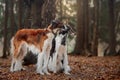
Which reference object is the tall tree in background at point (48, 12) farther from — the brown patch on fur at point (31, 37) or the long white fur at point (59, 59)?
the long white fur at point (59, 59)

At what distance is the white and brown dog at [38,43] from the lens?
11.3 meters

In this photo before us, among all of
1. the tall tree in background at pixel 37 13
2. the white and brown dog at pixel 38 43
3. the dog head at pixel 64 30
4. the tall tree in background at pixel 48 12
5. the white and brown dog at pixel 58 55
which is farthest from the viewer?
the tall tree in background at pixel 37 13

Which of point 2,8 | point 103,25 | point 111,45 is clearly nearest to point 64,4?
point 103,25

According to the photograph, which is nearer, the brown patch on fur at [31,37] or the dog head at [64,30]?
the dog head at [64,30]

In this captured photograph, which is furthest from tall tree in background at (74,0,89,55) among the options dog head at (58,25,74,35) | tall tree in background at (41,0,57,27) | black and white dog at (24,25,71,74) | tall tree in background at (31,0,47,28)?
dog head at (58,25,74,35)

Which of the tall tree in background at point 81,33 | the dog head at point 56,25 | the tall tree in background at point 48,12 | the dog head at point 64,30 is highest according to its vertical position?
the tall tree in background at point 48,12

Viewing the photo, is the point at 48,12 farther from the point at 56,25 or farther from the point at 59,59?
the point at 56,25

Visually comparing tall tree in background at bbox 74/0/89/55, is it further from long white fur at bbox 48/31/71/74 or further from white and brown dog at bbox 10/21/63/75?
long white fur at bbox 48/31/71/74

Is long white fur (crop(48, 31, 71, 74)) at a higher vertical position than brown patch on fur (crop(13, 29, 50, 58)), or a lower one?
lower

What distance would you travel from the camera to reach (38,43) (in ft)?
38.2

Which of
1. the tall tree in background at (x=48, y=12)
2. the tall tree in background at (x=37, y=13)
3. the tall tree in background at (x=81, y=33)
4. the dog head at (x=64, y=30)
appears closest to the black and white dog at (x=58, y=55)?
the dog head at (x=64, y=30)

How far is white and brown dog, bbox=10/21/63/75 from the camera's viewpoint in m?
11.3

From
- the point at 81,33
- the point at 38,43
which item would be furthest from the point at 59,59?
the point at 81,33

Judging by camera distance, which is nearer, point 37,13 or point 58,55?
point 58,55
